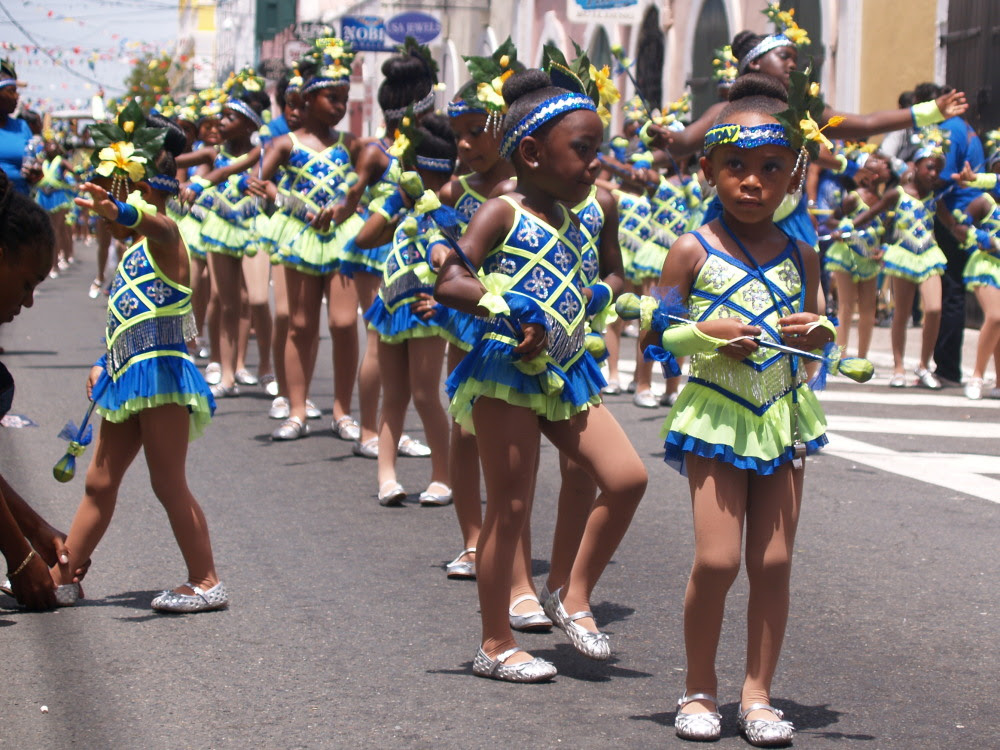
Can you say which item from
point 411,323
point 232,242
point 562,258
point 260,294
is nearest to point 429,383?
point 411,323

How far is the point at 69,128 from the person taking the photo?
112ft

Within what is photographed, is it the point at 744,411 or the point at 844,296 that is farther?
the point at 844,296

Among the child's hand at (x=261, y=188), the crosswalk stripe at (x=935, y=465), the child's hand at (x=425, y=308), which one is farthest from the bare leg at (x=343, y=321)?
the child's hand at (x=425, y=308)

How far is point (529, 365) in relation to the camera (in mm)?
4957

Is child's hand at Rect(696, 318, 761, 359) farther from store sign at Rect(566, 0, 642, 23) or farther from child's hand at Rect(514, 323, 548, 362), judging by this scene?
store sign at Rect(566, 0, 642, 23)

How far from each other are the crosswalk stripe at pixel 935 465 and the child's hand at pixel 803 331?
4087mm

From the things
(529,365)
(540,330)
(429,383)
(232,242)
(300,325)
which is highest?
(232,242)

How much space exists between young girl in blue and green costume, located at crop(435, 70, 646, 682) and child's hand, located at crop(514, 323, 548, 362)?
0.27 ft

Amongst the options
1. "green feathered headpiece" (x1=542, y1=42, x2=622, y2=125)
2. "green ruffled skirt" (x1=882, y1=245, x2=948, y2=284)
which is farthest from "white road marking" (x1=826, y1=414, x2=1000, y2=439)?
"green feathered headpiece" (x1=542, y1=42, x2=622, y2=125)

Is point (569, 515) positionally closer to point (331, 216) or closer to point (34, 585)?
point (34, 585)

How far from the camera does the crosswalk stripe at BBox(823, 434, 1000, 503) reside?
28.3 ft

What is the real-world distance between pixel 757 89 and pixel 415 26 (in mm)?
31801

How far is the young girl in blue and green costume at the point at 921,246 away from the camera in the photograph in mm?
12805

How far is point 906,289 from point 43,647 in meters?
9.37
